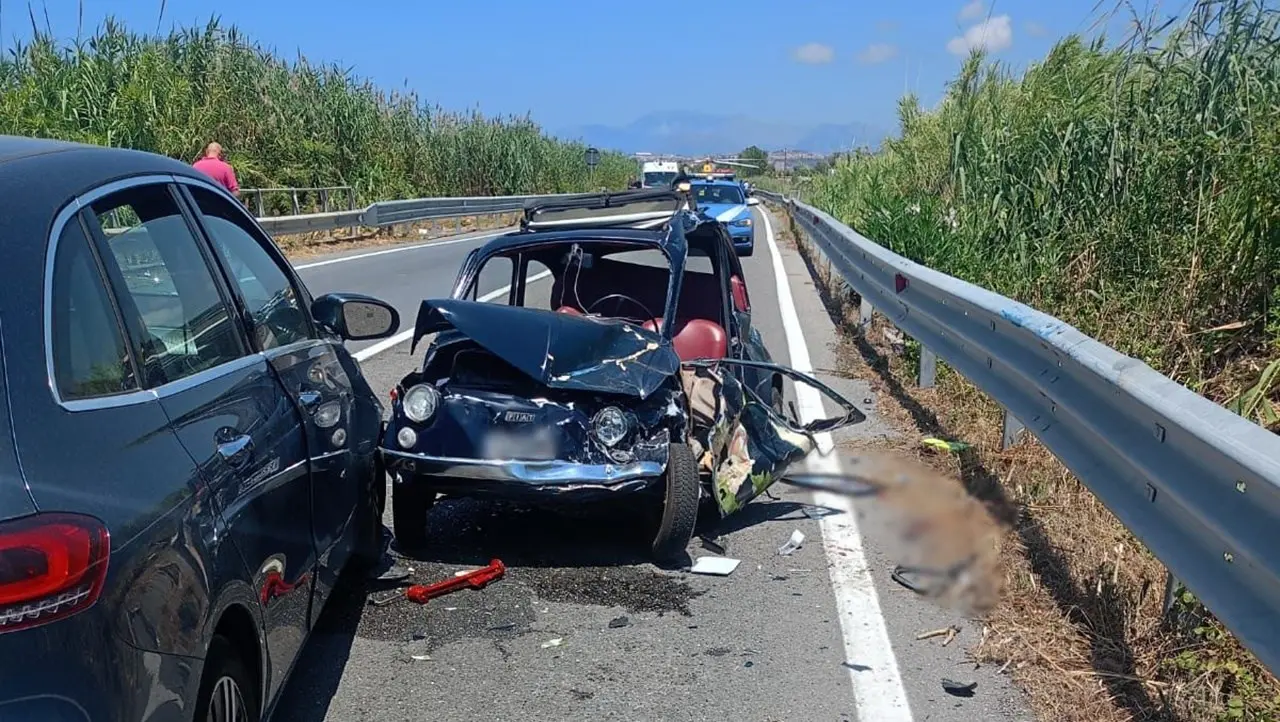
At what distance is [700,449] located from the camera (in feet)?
19.6

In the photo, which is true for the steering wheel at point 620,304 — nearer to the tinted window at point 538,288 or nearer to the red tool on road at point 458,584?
the tinted window at point 538,288

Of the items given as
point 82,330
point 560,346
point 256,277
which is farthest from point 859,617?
point 82,330

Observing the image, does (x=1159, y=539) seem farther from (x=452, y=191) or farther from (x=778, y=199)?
(x=778, y=199)

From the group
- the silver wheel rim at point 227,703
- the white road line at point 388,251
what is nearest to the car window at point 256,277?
the silver wheel rim at point 227,703

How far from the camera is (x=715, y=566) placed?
5.66 m

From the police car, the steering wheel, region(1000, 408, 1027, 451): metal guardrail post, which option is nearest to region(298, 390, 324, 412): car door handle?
the steering wheel

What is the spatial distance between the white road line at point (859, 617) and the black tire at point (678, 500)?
691 millimetres

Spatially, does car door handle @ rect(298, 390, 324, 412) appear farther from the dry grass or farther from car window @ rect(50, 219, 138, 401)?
the dry grass

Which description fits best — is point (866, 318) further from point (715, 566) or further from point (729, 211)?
point (729, 211)

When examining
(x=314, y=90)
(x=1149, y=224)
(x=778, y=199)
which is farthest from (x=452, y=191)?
(x=1149, y=224)

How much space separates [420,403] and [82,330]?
2.72 meters

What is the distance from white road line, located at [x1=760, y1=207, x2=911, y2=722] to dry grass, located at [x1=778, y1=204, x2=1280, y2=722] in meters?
0.39

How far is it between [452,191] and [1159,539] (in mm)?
34963

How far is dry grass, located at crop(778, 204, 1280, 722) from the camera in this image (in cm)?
395
